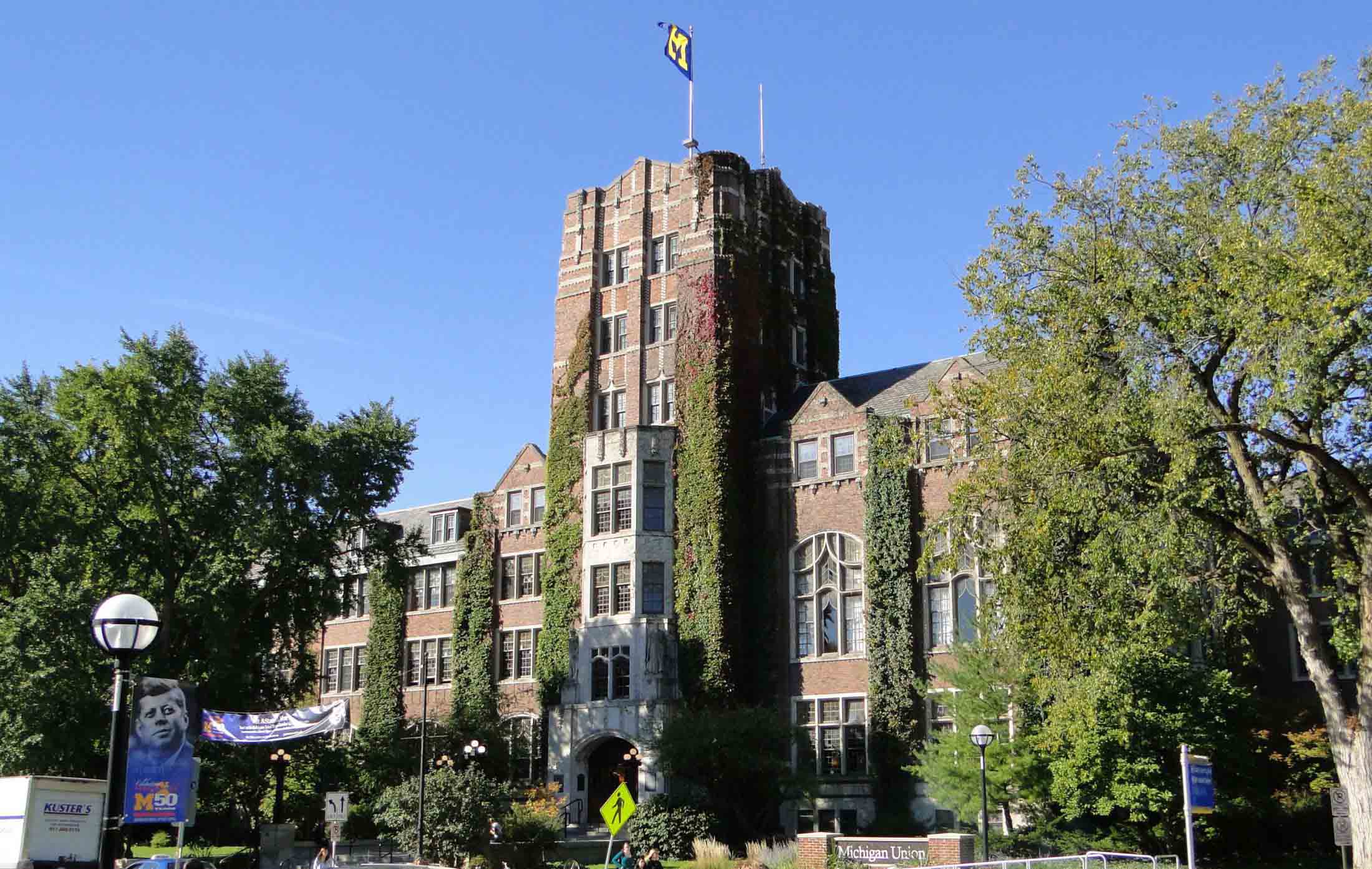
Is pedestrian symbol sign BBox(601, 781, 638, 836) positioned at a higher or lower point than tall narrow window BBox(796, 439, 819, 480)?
lower

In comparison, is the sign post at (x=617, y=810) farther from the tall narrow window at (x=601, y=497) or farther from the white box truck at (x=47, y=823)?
the tall narrow window at (x=601, y=497)

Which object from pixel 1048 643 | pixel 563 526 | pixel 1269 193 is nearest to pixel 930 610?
pixel 563 526

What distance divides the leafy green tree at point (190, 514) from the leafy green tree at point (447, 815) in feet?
21.2

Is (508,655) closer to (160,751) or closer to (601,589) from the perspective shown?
(601,589)

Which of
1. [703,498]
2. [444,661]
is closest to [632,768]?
[703,498]

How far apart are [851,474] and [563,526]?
11056 mm

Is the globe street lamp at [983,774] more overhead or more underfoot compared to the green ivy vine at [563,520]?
more underfoot

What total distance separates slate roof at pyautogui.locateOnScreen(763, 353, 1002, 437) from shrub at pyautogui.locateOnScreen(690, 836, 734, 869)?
16.6m

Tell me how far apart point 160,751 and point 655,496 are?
36.1 metres

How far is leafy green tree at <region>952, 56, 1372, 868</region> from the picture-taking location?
78.2 ft

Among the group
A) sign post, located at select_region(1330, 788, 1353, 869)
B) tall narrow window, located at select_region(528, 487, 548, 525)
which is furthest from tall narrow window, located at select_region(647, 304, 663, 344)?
sign post, located at select_region(1330, 788, 1353, 869)

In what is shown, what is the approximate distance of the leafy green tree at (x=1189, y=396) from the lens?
23.8 metres

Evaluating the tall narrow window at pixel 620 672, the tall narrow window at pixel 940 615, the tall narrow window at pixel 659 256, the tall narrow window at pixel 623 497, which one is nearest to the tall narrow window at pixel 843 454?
the tall narrow window at pixel 940 615

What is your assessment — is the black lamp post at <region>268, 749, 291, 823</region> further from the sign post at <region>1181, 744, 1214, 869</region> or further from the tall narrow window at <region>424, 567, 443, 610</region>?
the sign post at <region>1181, 744, 1214, 869</region>
